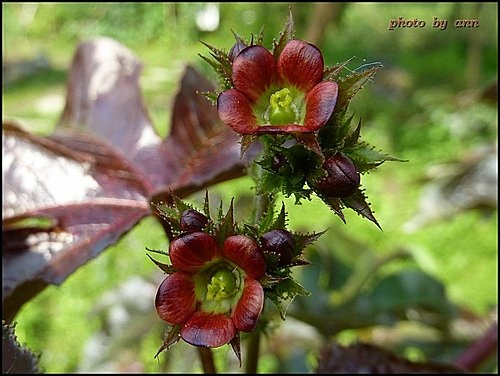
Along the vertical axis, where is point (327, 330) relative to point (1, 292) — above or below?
below

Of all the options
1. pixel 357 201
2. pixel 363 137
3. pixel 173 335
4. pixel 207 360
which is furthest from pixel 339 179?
pixel 363 137

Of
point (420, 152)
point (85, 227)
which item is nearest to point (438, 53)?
point (420, 152)

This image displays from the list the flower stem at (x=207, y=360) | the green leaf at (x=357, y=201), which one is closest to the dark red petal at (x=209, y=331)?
the green leaf at (x=357, y=201)

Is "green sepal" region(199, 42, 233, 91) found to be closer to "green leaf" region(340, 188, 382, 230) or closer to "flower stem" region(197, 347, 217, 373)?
"green leaf" region(340, 188, 382, 230)

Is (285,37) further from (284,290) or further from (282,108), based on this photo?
(284,290)

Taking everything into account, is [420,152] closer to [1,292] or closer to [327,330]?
[327,330]

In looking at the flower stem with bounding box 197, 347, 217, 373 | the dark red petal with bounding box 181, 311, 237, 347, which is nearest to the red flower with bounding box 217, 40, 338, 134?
the dark red petal with bounding box 181, 311, 237, 347

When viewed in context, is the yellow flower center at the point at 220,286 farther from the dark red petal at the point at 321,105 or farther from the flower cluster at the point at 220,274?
the dark red petal at the point at 321,105

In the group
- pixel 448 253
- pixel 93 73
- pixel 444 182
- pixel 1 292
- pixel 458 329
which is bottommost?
pixel 448 253
